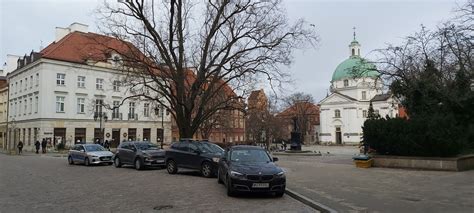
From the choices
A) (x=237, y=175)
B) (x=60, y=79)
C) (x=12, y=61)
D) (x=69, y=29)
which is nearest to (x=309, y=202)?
(x=237, y=175)

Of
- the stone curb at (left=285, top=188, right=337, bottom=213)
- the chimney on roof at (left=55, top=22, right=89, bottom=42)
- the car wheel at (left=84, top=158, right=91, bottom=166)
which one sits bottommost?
the stone curb at (left=285, top=188, right=337, bottom=213)

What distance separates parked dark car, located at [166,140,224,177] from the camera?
19.3 metres

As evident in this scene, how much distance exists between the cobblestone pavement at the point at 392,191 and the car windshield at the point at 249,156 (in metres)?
1.55

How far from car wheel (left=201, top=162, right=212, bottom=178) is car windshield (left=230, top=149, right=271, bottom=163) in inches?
167

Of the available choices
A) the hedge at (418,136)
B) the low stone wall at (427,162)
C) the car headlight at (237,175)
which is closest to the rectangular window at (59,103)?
the hedge at (418,136)

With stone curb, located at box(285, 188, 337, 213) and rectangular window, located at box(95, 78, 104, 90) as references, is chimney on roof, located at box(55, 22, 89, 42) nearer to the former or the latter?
rectangular window, located at box(95, 78, 104, 90)

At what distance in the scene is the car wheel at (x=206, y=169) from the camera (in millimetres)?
19231

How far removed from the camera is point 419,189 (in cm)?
1427

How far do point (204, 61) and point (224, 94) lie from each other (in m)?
5.63

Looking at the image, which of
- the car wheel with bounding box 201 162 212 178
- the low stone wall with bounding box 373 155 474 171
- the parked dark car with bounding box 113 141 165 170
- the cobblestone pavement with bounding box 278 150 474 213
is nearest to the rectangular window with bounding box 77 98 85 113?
the parked dark car with bounding box 113 141 165 170

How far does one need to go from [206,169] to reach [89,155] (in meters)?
12.5

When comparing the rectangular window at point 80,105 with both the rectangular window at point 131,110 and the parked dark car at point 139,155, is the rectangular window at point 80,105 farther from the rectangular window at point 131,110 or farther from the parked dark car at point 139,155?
the parked dark car at point 139,155

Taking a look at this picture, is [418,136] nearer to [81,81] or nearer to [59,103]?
[59,103]

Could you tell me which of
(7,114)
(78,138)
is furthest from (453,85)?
(7,114)
